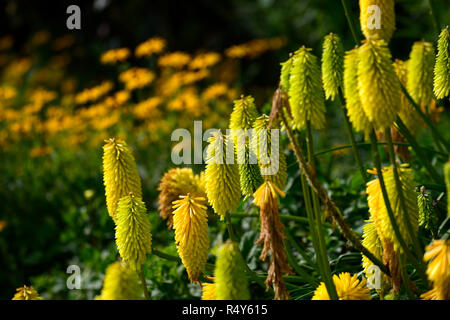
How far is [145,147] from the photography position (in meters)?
4.94

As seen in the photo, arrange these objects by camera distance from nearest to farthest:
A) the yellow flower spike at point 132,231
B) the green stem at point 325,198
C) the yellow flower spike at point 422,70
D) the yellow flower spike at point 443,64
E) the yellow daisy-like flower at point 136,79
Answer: the green stem at point 325,198 → the yellow flower spike at point 132,231 → the yellow flower spike at point 443,64 → the yellow flower spike at point 422,70 → the yellow daisy-like flower at point 136,79

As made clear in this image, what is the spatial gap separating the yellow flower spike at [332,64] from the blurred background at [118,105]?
80 cm

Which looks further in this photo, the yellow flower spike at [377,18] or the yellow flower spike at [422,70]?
the yellow flower spike at [422,70]

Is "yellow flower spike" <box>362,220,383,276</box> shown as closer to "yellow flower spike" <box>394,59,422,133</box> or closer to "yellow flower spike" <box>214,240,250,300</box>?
"yellow flower spike" <box>214,240,250,300</box>

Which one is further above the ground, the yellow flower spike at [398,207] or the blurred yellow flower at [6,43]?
the blurred yellow flower at [6,43]

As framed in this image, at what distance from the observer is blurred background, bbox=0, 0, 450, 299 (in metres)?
3.52

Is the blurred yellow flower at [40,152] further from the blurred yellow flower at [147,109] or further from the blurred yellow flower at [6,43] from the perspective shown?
the blurred yellow flower at [6,43]

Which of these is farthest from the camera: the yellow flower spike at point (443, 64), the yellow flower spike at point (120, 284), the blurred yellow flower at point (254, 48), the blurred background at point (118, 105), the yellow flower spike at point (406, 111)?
the blurred yellow flower at point (254, 48)

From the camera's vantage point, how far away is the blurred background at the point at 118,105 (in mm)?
3521

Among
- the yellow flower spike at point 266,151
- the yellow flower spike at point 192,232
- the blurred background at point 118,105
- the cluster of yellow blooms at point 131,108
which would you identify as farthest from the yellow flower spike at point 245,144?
the cluster of yellow blooms at point 131,108

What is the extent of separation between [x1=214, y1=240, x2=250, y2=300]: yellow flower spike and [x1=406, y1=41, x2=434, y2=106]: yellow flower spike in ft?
3.46

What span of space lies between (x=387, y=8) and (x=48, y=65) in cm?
732

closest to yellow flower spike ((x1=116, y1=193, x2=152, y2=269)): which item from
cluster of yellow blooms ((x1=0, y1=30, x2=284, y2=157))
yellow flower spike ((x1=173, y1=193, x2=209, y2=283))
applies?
yellow flower spike ((x1=173, y1=193, x2=209, y2=283))

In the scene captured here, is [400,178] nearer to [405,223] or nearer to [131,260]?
[405,223]
